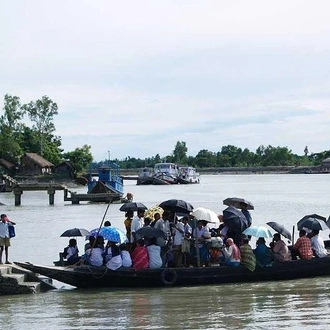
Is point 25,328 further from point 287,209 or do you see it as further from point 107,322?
point 287,209

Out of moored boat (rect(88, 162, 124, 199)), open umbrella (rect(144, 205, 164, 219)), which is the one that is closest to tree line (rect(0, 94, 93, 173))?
moored boat (rect(88, 162, 124, 199))

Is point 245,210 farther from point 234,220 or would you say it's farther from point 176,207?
point 176,207

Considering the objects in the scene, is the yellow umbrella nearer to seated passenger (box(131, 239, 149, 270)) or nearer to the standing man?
seated passenger (box(131, 239, 149, 270))

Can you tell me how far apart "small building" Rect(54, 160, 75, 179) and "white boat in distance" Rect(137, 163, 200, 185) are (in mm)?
19950

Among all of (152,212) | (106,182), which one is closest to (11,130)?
(106,182)

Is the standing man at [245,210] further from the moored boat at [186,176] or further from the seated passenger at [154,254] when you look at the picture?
the moored boat at [186,176]

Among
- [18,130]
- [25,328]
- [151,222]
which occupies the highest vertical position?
[18,130]

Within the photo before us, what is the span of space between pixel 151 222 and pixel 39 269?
10.1 ft

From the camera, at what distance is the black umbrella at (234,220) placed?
1926 cm

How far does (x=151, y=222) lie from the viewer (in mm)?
20016

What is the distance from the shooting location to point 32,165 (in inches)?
3917

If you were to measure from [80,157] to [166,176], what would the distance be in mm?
13948

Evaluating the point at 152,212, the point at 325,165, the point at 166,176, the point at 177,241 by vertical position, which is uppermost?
the point at 325,165

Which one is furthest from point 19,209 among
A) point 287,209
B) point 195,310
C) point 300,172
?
point 300,172
